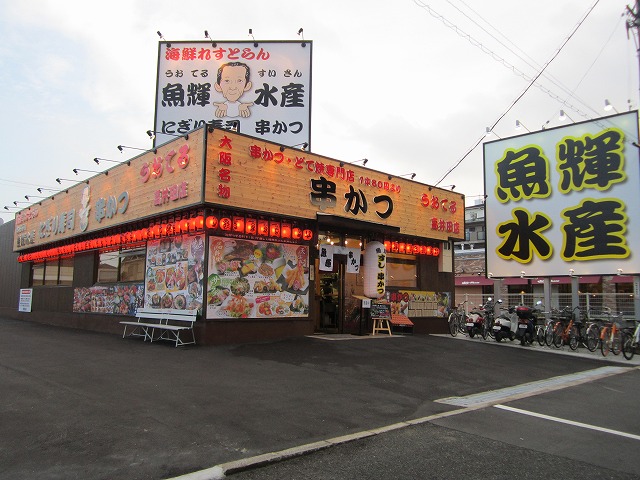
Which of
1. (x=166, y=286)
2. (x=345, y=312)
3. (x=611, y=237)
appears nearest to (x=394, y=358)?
(x=345, y=312)

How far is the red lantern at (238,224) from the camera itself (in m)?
12.5

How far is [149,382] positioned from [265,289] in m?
5.65

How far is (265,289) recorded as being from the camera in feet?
43.2

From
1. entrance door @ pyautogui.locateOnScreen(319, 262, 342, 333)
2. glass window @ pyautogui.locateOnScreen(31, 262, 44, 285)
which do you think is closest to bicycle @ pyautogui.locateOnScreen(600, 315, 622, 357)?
entrance door @ pyautogui.locateOnScreen(319, 262, 342, 333)

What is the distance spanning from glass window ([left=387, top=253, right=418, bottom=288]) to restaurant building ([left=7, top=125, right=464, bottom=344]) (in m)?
0.05

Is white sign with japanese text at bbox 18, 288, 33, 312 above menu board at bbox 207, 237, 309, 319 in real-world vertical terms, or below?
below

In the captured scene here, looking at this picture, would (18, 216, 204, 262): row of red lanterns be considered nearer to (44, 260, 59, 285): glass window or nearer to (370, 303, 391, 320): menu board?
(44, 260, 59, 285): glass window

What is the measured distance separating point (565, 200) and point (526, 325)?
5110 millimetres

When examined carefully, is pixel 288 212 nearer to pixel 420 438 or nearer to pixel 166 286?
pixel 166 286

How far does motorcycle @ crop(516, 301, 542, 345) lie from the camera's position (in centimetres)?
1537

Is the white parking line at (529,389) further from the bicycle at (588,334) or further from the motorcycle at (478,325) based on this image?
the motorcycle at (478,325)

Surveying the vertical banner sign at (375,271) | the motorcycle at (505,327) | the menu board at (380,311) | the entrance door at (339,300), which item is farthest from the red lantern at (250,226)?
the motorcycle at (505,327)

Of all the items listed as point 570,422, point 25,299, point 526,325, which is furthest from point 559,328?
point 25,299

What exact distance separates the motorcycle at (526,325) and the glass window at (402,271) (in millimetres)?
3839
